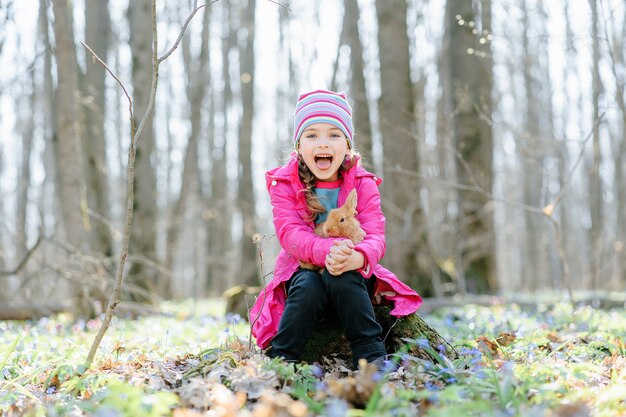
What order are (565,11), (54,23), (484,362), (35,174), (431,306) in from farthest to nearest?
(35,174), (565,11), (431,306), (54,23), (484,362)

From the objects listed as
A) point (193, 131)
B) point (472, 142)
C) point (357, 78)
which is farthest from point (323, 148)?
point (193, 131)

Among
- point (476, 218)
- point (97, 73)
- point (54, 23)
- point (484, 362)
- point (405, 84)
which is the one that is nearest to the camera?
point (484, 362)

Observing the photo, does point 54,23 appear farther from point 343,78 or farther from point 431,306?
point 343,78

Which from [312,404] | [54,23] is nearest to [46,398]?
[312,404]

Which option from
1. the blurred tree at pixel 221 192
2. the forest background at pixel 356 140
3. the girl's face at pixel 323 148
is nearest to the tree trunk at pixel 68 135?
the forest background at pixel 356 140

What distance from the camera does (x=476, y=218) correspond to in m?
9.15

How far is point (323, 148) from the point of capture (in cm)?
317

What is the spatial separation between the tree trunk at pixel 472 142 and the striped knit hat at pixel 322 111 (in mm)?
5772

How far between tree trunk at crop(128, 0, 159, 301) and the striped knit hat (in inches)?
242

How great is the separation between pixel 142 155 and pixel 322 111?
6394 millimetres

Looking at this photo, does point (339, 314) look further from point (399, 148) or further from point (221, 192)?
point (221, 192)

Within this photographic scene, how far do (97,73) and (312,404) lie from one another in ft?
32.4

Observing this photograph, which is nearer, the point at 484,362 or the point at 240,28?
the point at 484,362

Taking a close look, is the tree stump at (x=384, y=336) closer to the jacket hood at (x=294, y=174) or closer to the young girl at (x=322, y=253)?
the young girl at (x=322, y=253)
